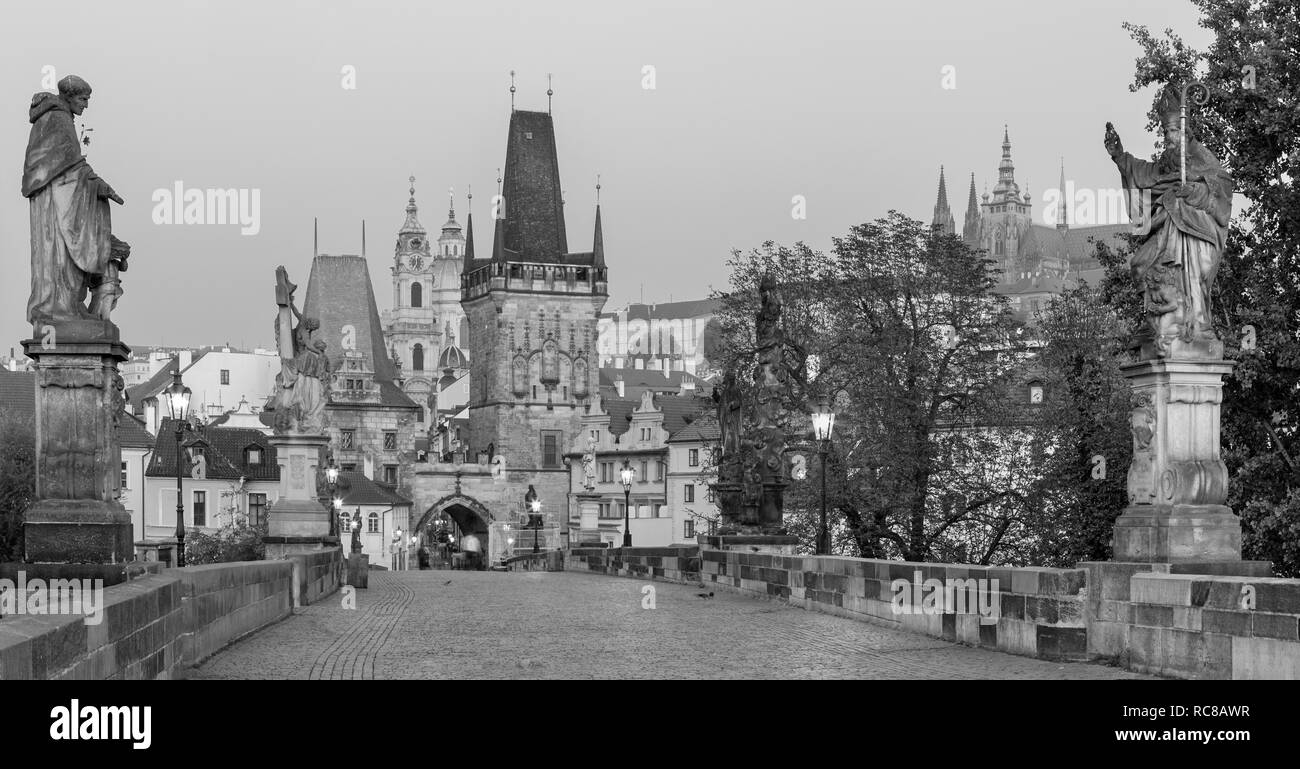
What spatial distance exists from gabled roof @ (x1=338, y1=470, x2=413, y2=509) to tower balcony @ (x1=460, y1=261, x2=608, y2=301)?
17.7 meters

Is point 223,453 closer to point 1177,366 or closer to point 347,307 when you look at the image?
point 347,307

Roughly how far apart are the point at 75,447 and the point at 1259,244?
910 inches

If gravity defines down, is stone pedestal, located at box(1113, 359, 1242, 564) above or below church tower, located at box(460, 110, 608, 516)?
below

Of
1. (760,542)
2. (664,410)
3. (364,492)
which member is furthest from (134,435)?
(760,542)

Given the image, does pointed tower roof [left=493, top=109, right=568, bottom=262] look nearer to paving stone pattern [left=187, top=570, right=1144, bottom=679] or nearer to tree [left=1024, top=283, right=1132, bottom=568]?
tree [left=1024, top=283, right=1132, bottom=568]

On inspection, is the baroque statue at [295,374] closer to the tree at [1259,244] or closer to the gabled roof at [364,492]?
the tree at [1259,244]

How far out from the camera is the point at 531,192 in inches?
5069

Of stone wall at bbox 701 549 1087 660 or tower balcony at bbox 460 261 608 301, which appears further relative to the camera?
tower balcony at bbox 460 261 608 301

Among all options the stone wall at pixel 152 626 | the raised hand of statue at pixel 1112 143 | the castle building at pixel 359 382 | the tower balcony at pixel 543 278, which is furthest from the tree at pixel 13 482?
the tower balcony at pixel 543 278

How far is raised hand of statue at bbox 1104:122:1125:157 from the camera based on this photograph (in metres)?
15.0

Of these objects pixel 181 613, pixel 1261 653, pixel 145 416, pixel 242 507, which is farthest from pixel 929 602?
pixel 145 416

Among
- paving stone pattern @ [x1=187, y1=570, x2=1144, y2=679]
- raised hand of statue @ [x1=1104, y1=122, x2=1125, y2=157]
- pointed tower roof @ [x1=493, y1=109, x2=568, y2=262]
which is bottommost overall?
paving stone pattern @ [x1=187, y1=570, x2=1144, y2=679]

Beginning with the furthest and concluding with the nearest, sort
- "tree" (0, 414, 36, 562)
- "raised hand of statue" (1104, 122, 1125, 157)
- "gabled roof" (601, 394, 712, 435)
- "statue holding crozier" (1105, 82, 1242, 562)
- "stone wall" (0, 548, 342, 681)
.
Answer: "gabled roof" (601, 394, 712, 435), "tree" (0, 414, 36, 562), "raised hand of statue" (1104, 122, 1125, 157), "statue holding crozier" (1105, 82, 1242, 562), "stone wall" (0, 548, 342, 681)

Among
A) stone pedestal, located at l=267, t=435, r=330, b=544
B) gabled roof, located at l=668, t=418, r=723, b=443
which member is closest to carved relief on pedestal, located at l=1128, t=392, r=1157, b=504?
stone pedestal, located at l=267, t=435, r=330, b=544
